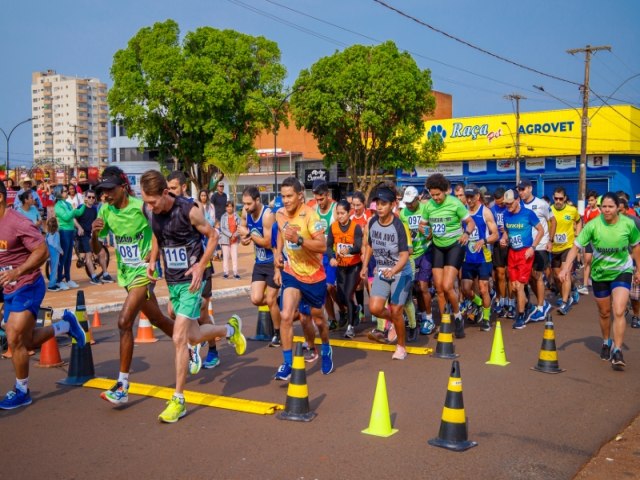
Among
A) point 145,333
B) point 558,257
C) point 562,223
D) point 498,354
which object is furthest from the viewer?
point 558,257

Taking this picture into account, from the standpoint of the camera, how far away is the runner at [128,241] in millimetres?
6852

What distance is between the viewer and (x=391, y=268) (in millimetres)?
8727

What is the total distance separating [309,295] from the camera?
308 inches

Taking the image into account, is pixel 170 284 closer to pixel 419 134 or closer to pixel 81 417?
pixel 81 417

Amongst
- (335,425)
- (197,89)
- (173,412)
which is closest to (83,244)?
(173,412)

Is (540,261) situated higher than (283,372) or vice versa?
(540,261)

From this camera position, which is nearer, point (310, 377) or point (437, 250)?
point (310, 377)

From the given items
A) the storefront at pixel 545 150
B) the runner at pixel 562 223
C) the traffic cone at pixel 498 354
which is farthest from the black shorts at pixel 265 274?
the storefront at pixel 545 150

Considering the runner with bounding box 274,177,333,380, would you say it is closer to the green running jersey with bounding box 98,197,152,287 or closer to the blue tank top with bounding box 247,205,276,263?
the blue tank top with bounding box 247,205,276,263

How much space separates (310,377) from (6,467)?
11.6ft

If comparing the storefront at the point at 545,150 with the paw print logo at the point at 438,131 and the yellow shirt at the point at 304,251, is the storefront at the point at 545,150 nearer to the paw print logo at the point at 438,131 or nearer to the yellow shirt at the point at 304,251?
the paw print logo at the point at 438,131

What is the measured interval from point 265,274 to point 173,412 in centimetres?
331

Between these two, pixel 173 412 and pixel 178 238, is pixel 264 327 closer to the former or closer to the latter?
pixel 178 238

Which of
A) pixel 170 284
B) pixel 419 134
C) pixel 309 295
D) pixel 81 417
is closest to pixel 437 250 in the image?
pixel 309 295
